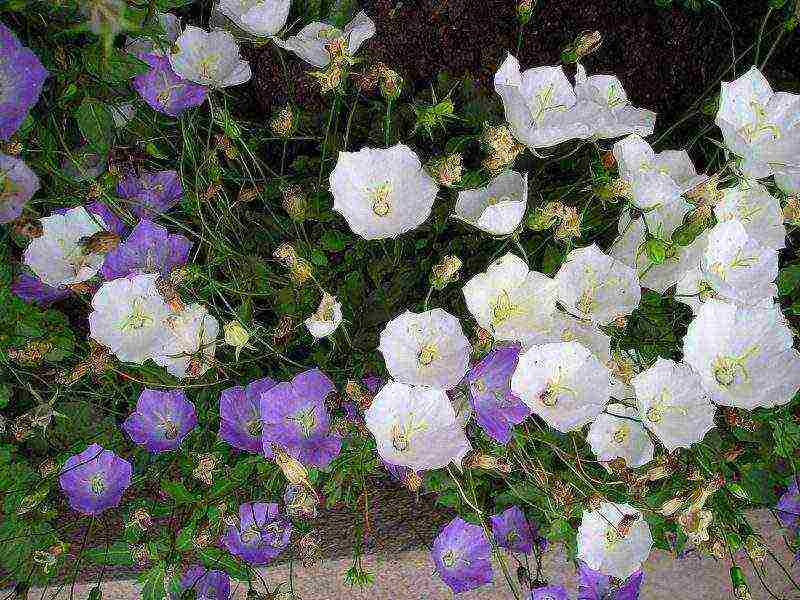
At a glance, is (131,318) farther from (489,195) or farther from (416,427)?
(489,195)

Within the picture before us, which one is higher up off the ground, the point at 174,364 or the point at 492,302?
the point at 492,302

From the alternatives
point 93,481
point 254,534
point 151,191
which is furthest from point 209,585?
point 151,191

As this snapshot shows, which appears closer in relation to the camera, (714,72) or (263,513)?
(263,513)

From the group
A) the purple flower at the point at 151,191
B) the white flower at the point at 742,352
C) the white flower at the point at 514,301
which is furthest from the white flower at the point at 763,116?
the purple flower at the point at 151,191

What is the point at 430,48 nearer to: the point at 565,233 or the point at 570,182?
the point at 570,182

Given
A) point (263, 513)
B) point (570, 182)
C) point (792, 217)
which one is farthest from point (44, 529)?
point (792, 217)

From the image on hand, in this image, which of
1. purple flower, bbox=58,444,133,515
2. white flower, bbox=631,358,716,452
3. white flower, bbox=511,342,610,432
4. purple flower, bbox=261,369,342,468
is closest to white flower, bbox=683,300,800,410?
white flower, bbox=631,358,716,452

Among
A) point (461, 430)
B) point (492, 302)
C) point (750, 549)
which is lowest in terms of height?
point (750, 549)
